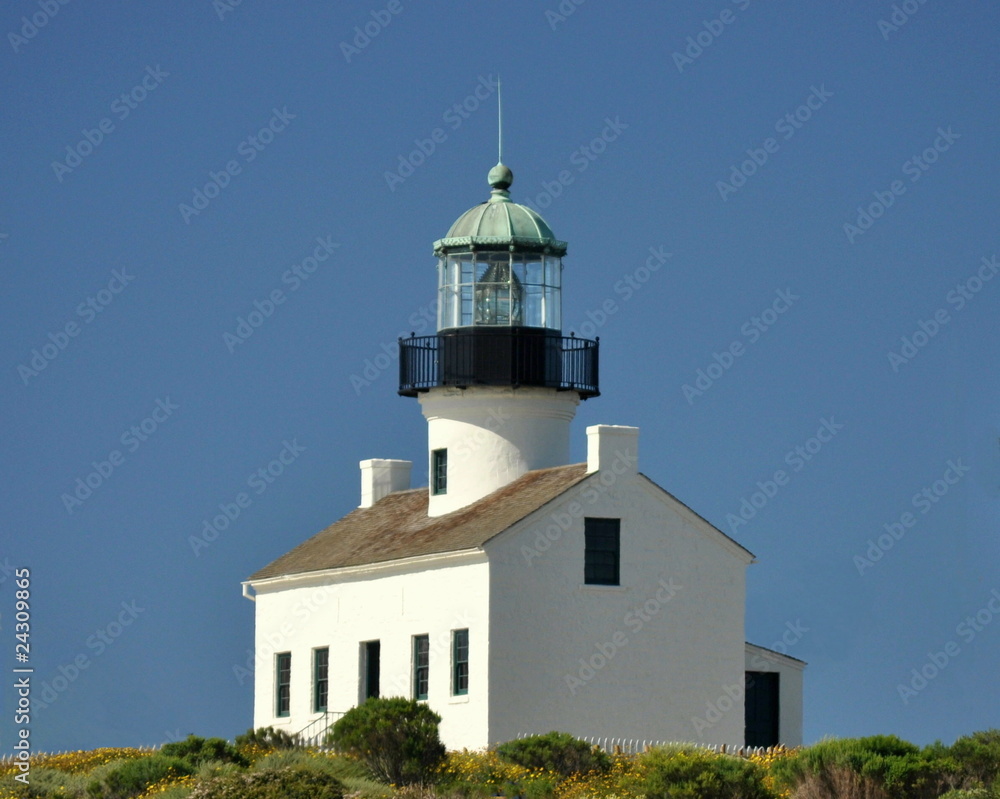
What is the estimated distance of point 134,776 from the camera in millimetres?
31766

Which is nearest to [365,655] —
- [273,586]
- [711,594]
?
[273,586]

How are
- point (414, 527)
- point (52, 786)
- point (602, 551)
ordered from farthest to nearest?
point (414, 527) → point (602, 551) → point (52, 786)

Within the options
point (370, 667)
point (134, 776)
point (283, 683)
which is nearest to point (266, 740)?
point (370, 667)

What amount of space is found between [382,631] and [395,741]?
7.88 metres

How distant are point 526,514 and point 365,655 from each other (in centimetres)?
543

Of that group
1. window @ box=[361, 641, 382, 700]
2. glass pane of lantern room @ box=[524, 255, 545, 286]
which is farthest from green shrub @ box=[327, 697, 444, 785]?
glass pane of lantern room @ box=[524, 255, 545, 286]

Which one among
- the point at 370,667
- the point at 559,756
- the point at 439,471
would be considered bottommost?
the point at 559,756

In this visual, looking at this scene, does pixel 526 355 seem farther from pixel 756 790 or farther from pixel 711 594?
pixel 756 790

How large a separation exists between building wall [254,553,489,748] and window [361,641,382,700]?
0.12m

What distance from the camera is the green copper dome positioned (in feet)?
138

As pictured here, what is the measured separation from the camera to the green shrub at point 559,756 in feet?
111

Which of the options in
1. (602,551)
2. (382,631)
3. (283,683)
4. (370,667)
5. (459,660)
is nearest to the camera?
(459,660)

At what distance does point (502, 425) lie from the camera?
41688mm

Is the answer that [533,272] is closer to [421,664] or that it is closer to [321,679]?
[421,664]
